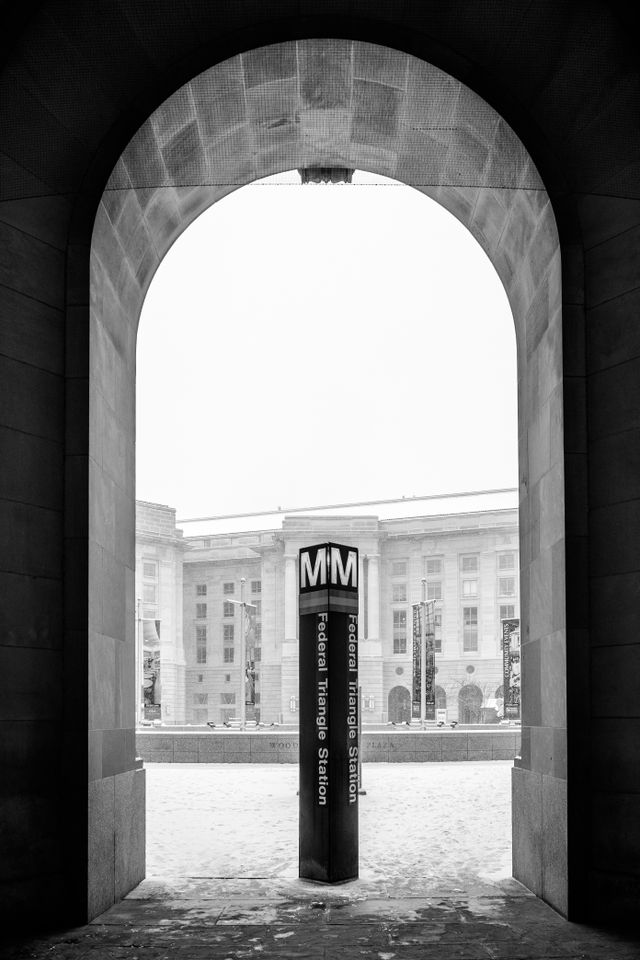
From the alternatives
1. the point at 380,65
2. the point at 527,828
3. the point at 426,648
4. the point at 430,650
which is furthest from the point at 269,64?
the point at 430,650

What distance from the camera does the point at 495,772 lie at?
28266 millimetres

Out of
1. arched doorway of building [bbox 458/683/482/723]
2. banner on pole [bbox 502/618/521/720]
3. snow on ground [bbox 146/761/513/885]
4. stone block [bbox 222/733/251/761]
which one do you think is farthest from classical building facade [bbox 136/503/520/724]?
snow on ground [bbox 146/761/513/885]

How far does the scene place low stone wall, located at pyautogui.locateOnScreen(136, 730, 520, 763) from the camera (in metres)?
33.0

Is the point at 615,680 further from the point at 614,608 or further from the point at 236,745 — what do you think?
the point at 236,745

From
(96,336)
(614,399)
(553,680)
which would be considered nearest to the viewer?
(614,399)

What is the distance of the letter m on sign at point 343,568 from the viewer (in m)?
11.0

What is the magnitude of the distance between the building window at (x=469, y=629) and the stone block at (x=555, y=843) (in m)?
88.8

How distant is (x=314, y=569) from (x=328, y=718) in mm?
1515

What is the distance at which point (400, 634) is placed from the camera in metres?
101

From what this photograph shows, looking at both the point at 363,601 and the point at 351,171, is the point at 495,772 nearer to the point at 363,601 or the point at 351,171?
the point at 351,171

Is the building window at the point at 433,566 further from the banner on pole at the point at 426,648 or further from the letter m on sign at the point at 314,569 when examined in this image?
the letter m on sign at the point at 314,569

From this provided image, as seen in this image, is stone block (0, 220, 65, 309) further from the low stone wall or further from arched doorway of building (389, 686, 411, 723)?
arched doorway of building (389, 686, 411, 723)

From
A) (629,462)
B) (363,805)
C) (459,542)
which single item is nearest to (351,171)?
(629,462)

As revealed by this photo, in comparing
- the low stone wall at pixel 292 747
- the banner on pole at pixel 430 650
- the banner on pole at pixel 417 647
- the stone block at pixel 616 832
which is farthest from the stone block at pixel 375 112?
the banner on pole at pixel 417 647
